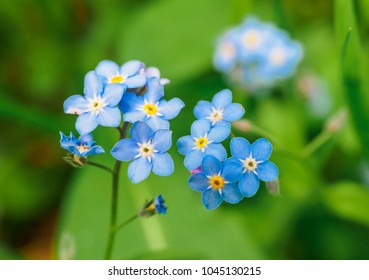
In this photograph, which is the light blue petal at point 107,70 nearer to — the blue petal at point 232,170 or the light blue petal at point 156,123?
the light blue petal at point 156,123

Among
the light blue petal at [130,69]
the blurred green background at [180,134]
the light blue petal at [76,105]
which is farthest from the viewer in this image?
the blurred green background at [180,134]

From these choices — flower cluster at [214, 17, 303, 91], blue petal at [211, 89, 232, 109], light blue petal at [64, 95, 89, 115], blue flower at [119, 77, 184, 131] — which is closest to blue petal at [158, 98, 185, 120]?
blue flower at [119, 77, 184, 131]

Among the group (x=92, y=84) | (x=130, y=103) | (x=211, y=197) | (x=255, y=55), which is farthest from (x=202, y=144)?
(x=255, y=55)

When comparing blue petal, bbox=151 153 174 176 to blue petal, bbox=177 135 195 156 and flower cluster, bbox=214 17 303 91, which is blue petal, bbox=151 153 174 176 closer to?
blue petal, bbox=177 135 195 156

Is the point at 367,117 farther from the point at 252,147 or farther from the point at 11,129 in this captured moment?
the point at 11,129

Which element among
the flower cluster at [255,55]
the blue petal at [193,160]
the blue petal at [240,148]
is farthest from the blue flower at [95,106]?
the flower cluster at [255,55]

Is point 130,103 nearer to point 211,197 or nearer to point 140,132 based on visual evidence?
point 140,132
